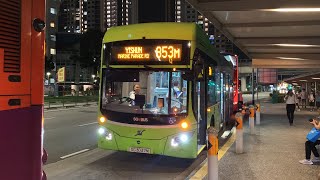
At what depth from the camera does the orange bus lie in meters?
3.30

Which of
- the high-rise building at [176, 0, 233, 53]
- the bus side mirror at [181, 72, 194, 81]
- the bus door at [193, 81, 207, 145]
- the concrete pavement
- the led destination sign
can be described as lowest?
the concrete pavement

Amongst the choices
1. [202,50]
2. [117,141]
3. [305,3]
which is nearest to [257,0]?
[305,3]

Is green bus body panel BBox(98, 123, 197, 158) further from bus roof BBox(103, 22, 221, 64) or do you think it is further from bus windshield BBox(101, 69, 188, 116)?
bus roof BBox(103, 22, 221, 64)

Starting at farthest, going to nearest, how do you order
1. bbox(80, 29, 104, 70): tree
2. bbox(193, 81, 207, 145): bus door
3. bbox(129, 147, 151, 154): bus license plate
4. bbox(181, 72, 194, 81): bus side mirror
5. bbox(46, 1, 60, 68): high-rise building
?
bbox(46, 1, 60, 68): high-rise building, bbox(80, 29, 104, 70): tree, bbox(193, 81, 207, 145): bus door, bbox(129, 147, 151, 154): bus license plate, bbox(181, 72, 194, 81): bus side mirror

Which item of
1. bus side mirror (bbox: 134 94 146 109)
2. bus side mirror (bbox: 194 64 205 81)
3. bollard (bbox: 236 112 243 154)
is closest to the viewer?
bus side mirror (bbox: 194 64 205 81)

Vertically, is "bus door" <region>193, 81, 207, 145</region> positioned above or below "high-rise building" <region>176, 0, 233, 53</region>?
below

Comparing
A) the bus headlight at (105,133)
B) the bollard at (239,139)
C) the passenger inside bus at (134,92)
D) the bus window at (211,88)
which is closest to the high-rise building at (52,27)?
the bus window at (211,88)

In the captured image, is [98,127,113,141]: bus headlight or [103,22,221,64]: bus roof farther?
[98,127,113,141]: bus headlight

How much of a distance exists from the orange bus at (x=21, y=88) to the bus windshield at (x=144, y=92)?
6.18 m

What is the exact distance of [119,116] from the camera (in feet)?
33.2

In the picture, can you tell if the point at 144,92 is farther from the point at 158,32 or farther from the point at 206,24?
the point at 206,24

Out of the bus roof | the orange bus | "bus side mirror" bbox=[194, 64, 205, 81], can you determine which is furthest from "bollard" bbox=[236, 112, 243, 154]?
the orange bus

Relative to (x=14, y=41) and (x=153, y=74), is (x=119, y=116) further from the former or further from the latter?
(x=14, y=41)

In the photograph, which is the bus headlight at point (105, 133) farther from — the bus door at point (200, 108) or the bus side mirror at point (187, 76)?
the bus side mirror at point (187, 76)
